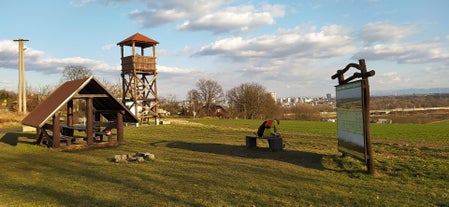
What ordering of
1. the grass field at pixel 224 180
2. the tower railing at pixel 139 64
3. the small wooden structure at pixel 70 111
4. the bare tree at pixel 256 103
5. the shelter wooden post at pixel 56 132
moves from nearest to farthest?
1. the grass field at pixel 224 180
2. the small wooden structure at pixel 70 111
3. the shelter wooden post at pixel 56 132
4. the tower railing at pixel 139 64
5. the bare tree at pixel 256 103

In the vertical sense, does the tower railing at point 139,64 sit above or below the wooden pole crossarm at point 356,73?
above

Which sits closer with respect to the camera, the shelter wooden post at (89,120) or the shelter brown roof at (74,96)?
the shelter brown roof at (74,96)

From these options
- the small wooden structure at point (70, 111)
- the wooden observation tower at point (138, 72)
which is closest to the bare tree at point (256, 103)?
the wooden observation tower at point (138, 72)

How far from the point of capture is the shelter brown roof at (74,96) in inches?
567

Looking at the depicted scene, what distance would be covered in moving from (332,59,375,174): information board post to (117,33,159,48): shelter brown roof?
2219 cm

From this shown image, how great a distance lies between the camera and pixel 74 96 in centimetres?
1490

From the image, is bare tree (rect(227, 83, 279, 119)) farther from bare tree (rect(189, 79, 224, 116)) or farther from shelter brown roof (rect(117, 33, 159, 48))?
shelter brown roof (rect(117, 33, 159, 48))

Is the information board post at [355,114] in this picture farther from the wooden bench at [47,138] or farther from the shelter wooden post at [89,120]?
the wooden bench at [47,138]

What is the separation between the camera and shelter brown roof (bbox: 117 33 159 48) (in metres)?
30.3

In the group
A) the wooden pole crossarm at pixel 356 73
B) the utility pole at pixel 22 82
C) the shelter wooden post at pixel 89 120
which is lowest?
the shelter wooden post at pixel 89 120

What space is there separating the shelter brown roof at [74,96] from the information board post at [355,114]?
32.3 ft

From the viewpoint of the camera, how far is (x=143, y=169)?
10.3 meters

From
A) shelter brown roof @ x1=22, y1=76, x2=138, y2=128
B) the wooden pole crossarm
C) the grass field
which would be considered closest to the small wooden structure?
shelter brown roof @ x1=22, y1=76, x2=138, y2=128

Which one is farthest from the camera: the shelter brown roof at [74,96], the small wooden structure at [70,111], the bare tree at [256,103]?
the bare tree at [256,103]
